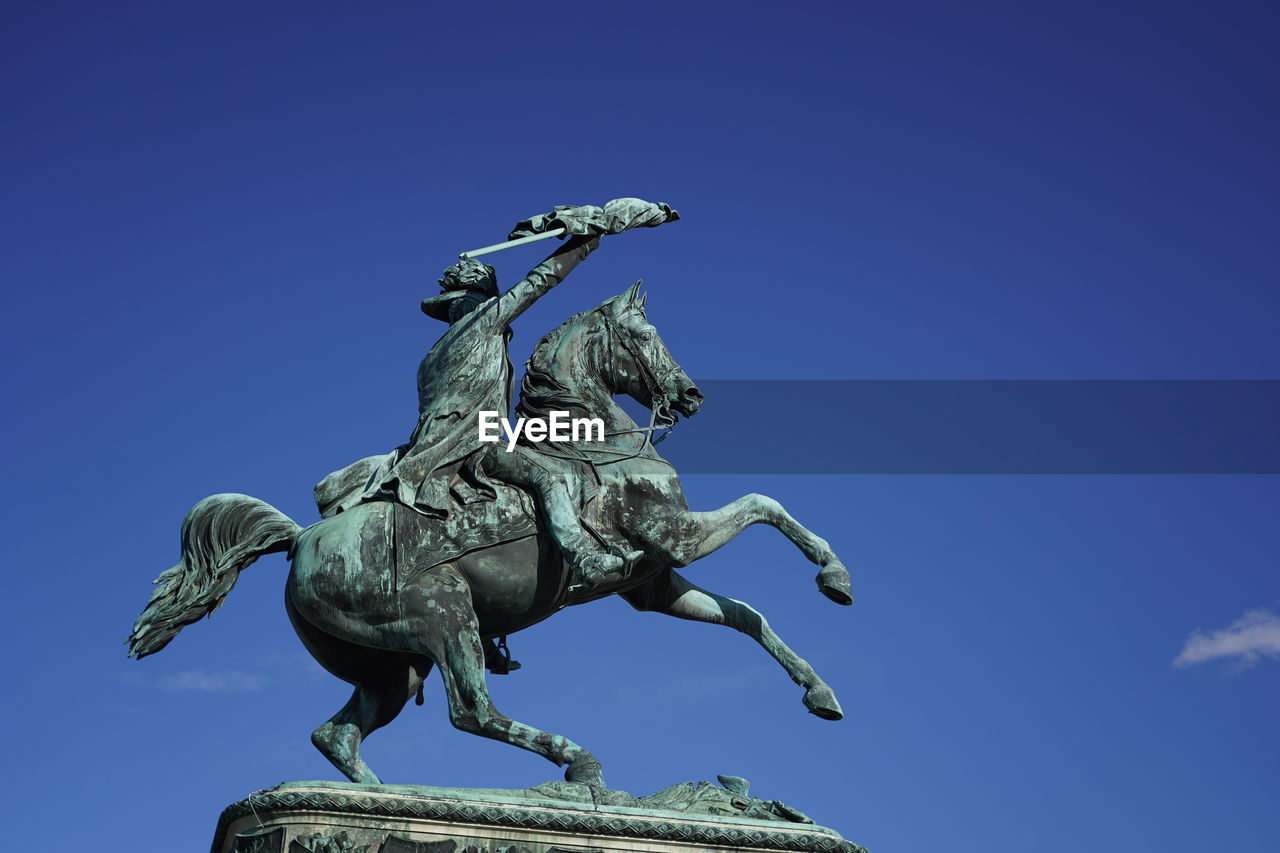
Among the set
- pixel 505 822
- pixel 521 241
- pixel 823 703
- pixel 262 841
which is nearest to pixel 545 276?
pixel 521 241

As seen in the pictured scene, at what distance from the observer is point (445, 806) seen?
37.0 feet

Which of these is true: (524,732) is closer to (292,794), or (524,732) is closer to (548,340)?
(292,794)

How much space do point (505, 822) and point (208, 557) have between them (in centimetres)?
309

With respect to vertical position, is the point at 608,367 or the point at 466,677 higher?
the point at 608,367

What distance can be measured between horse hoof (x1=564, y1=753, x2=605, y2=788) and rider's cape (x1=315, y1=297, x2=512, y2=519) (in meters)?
1.96

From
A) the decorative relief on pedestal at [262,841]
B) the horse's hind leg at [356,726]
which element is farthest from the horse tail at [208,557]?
the decorative relief on pedestal at [262,841]

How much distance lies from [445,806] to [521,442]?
9.39ft

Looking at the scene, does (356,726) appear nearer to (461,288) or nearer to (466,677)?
(466,677)

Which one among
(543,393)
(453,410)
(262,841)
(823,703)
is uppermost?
(543,393)

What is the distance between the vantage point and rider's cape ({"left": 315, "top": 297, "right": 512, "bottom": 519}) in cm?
1254

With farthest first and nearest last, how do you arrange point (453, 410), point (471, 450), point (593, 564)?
1. point (453, 410)
2. point (471, 450)
3. point (593, 564)

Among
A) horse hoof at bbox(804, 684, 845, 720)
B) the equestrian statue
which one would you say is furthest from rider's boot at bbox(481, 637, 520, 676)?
horse hoof at bbox(804, 684, 845, 720)

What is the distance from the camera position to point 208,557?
1277 centimetres

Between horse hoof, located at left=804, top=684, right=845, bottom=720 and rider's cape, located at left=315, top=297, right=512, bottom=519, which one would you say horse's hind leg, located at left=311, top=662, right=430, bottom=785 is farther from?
horse hoof, located at left=804, top=684, right=845, bottom=720
